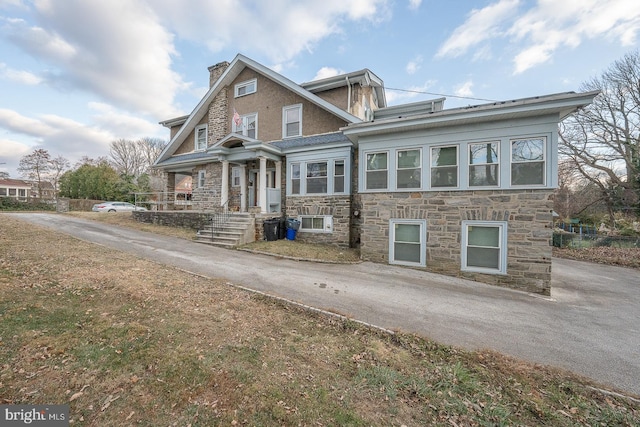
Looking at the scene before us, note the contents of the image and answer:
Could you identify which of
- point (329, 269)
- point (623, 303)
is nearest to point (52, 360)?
point (329, 269)

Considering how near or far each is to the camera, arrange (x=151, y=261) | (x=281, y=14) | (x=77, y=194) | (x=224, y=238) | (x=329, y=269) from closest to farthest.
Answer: (x=151, y=261), (x=329, y=269), (x=281, y=14), (x=224, y=238), (x=77, y=194)

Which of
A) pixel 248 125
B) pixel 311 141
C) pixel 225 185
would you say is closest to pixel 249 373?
pixel 311 141

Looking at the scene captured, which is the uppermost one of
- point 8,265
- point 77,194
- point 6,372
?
point 77,194

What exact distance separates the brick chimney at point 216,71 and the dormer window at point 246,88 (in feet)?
6.98

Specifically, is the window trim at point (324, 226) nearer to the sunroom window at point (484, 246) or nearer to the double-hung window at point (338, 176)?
the double-hung window at point (338, 176)

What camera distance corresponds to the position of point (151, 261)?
798cm

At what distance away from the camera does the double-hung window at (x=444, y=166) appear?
8.70 metres

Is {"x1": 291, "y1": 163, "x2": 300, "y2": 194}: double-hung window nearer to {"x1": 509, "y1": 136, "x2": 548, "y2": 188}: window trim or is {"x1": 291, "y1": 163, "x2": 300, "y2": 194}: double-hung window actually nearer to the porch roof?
the porch roof

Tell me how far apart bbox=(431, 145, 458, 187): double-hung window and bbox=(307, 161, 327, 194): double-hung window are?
16.8 feet

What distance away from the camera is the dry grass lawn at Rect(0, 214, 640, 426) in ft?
8.53

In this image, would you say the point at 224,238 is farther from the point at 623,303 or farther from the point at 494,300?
the point at 623,303

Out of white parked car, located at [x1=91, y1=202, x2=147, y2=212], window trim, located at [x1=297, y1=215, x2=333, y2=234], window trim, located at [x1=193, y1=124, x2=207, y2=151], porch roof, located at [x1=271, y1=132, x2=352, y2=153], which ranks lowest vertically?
window trim, located at [x1=297, y1=215, x2=333, y2=234]

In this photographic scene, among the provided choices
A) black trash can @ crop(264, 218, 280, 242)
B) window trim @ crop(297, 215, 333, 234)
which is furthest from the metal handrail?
window trim @ crop(297, 215, 333, 234)

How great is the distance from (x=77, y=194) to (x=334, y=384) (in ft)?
140
